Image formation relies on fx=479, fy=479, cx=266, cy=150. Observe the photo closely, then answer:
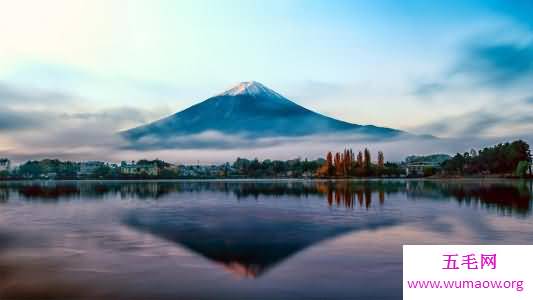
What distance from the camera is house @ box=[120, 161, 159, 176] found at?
531 feet

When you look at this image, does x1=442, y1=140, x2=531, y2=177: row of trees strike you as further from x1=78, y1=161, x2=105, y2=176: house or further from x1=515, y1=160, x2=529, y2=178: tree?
x1=78, y1=161, x2=105, y2=176: house

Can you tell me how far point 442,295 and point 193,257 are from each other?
673 centimetres

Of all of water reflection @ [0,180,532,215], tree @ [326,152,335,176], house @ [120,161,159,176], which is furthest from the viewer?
house @ [120,161,159,176]

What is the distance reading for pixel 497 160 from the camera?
93.1 metres

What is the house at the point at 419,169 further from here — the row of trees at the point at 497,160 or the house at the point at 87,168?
the house at the point at 87,168

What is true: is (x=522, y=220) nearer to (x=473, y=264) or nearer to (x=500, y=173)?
Result: (x=473, y=264)

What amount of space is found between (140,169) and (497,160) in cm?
11910

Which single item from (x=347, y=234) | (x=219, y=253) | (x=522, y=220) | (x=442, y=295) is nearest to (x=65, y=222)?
(x=219, y=253)

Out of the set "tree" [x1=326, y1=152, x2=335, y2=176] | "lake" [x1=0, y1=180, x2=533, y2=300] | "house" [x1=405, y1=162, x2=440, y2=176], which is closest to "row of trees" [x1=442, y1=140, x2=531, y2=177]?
"house" [x1=405, y1=162, x2=440, y2=176]

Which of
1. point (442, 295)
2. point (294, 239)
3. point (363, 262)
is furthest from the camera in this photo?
point (294, 239)

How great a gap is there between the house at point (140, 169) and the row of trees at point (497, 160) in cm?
9485

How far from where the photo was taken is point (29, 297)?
8.71 metres

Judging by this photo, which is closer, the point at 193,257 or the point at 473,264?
the point at 473,264

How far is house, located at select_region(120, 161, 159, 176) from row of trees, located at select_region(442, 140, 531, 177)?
94849 millimetres
